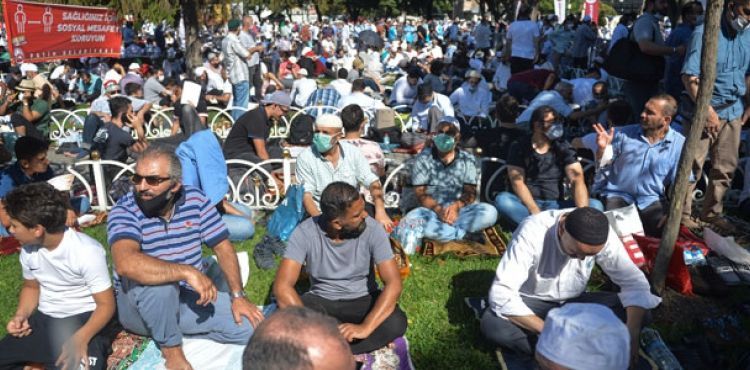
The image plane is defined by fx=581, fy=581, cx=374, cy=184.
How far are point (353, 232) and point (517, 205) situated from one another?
101 inches

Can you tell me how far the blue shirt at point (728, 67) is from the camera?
5.40m

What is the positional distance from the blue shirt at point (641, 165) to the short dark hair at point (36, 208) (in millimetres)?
4652

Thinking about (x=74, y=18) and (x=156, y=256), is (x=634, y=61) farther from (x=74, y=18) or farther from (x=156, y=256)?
(x=74, y=18)

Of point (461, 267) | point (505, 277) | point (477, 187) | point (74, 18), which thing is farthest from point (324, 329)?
point (74, 18)

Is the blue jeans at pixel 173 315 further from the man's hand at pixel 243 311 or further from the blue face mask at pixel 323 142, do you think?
the blue face mask at pixel 323 142

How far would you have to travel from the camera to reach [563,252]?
373 centimetres

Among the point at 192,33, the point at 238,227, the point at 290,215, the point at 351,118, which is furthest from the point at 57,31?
the point at 192,33

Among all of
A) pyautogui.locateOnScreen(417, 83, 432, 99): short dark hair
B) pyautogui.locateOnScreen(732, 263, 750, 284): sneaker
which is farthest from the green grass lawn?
pyautogui.locateOnScreen(417, 83, 432, 99): short dark hair

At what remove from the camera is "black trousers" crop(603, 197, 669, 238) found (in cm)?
536

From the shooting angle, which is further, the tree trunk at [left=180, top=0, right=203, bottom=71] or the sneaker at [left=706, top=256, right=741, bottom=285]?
the tree trunk at [left=180, top=0, right=203, bottom=71]

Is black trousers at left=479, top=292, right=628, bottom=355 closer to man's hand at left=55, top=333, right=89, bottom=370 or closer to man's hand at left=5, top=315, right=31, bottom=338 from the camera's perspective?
man's hand at left=55, top=333, right=89, bottom=370

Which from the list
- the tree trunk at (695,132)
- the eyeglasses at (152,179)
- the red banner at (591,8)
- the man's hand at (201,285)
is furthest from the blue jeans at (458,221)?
the red banner at (591,8)

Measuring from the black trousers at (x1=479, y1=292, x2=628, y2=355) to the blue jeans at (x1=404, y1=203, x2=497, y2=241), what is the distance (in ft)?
5.60

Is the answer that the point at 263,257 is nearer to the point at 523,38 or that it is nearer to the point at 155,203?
the point at 155,203
